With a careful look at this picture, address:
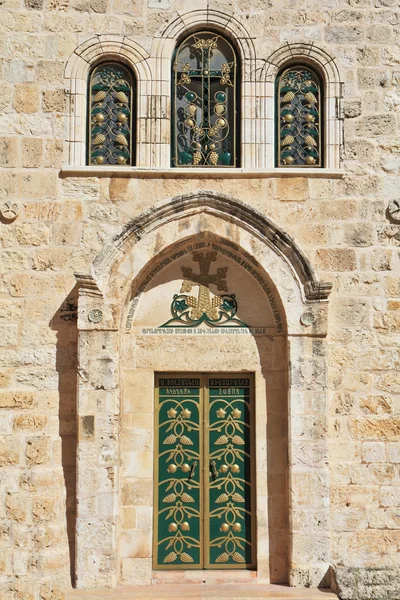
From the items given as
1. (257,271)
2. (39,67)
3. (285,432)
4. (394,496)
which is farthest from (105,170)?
(394,496)

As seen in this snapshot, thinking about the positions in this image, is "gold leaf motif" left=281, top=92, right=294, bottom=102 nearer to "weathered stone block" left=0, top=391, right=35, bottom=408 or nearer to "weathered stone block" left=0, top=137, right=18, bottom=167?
"weathered stone block" left=0, top=137, right=18, bottom=167

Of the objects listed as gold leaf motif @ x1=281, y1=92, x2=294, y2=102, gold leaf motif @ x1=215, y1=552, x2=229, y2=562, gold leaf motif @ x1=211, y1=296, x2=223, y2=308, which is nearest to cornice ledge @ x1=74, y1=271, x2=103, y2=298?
gold leaf motif @ x1=211, y1=296, x2=223, y2=308

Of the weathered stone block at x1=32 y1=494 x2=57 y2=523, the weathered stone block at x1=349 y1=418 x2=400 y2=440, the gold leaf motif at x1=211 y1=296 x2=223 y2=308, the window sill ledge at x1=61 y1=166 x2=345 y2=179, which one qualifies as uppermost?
the window sill ledge at x1=61 y1=166 x2=345 y2=179

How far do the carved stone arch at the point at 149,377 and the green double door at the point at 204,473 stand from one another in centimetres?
28

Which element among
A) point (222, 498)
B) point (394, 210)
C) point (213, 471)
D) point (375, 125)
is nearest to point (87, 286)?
point (213, 471)

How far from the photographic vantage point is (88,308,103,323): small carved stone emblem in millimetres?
7629

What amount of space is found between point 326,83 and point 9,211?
11.6ft

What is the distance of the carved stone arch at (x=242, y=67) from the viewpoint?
26.6 feet

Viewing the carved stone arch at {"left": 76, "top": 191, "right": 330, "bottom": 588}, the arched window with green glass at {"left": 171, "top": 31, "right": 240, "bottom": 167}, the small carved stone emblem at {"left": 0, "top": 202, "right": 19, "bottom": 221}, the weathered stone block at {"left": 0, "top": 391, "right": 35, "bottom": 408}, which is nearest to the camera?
the carved stone arch at {"left": 76, "top": 191, "right": 330, "bottom": 588}

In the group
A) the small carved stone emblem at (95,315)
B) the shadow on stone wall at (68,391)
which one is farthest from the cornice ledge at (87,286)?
the shadow on stone wall at (68,391)

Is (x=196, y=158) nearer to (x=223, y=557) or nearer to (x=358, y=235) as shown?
(x=358, y=235)

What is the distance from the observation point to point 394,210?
7988mm

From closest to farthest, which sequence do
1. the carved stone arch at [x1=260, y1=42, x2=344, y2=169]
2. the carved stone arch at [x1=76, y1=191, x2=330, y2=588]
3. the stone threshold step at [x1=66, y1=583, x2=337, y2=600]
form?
the stone threshold step at [x1=66, y1=583, x2=337, y2=600]
the carved stone arch at [x1=76, y1=191, x2=330, y2=588]
the carved stone arch at [x1=260, y1=42, x2=344, y2=169]

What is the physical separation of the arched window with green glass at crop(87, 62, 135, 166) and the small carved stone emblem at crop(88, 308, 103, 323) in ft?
5.19
